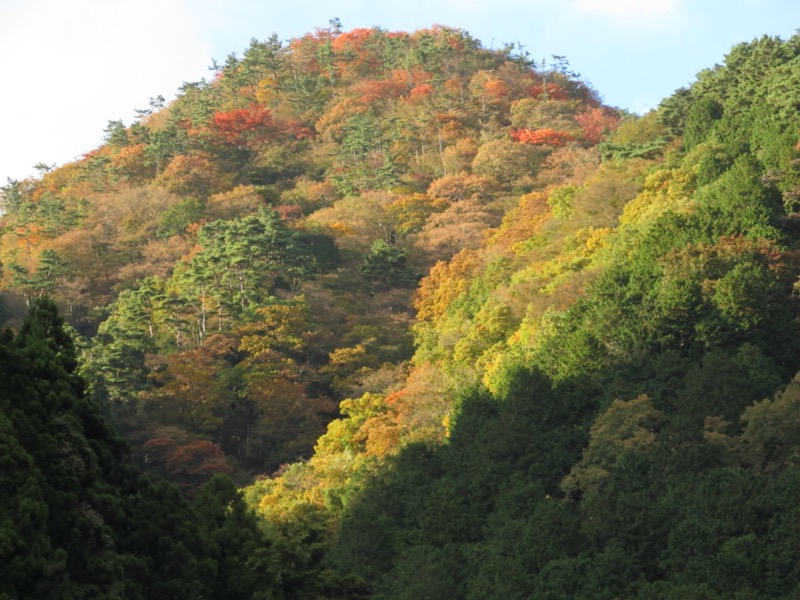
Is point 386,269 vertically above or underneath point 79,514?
above

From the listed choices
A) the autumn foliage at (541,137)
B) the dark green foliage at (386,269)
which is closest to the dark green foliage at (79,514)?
the dark green foliage at (386,269)

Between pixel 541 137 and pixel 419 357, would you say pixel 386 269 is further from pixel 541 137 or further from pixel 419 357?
pixel 541 137

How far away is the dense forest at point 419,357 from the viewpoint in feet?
95.9

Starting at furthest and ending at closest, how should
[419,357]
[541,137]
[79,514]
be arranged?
[541,137] < [419,357] < [79,514]

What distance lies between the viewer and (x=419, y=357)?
60.9 metres

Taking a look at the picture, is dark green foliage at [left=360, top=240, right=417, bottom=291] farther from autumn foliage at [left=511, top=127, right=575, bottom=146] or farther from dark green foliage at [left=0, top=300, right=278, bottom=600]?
dark green foliage at [left=0, top=300, right=278, bottom=600]

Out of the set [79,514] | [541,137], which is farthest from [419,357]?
[541,137]

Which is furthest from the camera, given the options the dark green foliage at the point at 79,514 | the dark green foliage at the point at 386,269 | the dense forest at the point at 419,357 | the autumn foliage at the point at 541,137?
the autumn foliage at the point at 541,137

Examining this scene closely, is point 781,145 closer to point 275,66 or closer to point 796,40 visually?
point 796,40

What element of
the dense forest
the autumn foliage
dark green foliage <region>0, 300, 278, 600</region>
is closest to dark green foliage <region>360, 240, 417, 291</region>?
the dense forest

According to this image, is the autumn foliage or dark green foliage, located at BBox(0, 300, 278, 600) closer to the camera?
dark green foliage, located at BBox(0, 300, 278, 600)

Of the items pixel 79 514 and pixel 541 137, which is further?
pixel 541 137

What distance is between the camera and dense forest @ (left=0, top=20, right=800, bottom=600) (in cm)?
2922

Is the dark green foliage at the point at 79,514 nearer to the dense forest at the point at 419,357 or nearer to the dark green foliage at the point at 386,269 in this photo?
the dense forest at the point at 419,357
